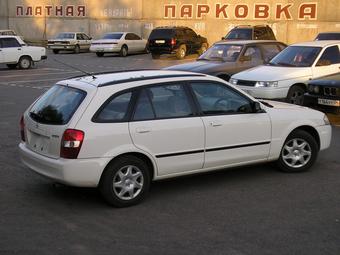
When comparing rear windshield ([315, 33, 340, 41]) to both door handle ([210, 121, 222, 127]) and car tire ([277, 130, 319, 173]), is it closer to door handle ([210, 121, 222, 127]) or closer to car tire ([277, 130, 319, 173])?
car tire ([277, 130, 319, 173])

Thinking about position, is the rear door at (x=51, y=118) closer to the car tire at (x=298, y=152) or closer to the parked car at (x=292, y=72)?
the car tire at (x=298, y=152)

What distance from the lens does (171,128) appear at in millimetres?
6285

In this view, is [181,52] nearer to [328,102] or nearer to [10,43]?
[10,43]

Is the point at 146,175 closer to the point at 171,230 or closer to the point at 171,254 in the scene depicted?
the point at 171,230

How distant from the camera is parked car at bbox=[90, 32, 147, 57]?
34688 millimetres

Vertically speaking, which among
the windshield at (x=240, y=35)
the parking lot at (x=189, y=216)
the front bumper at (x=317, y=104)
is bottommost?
the parking lot at (x=189, y=216)

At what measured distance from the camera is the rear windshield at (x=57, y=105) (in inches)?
240

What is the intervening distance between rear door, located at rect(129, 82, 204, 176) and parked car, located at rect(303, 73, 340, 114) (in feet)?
17.6

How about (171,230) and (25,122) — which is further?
(25,122)

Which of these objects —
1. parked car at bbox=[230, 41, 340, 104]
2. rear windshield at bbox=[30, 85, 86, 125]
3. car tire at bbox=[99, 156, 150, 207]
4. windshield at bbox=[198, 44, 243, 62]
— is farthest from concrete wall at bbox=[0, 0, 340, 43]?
car tire at bbox=[99, 156, 150, 207]

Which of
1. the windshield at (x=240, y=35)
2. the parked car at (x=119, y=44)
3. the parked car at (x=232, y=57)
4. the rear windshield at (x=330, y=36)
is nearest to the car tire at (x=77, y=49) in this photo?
the parked car at (x=119, y=44)

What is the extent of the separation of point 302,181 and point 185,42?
2593 cm

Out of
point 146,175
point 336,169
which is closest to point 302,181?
point 336,169

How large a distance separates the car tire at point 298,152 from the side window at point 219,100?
83 cm
